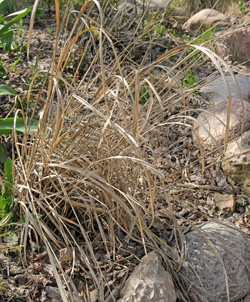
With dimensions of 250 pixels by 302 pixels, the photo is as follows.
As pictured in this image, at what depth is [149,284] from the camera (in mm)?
1331

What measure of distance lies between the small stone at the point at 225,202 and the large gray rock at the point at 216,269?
1.36 ft

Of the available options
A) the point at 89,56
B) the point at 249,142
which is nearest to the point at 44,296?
the point at 249,142

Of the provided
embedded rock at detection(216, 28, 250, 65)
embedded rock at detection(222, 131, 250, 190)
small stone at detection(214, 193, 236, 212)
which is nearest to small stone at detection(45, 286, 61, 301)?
small stone at detection(214, 193, 236, 212)

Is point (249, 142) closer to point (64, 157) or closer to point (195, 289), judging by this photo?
point (195, 289)

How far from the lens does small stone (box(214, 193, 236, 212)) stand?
2.00 meters

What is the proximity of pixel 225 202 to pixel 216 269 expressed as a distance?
24.1 inches

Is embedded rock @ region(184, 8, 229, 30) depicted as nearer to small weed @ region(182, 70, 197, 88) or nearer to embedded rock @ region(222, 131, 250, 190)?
small weed @ region(182, 70, 197, 88)

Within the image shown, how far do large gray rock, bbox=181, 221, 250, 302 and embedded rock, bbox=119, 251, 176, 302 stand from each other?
148 millimetres

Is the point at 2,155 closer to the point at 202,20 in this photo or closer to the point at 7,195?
the point at 7,195

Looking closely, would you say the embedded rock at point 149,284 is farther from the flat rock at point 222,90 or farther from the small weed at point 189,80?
the flat rock at point 222,90

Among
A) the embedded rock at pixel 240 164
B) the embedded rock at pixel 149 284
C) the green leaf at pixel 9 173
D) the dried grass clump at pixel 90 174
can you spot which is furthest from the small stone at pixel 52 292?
the embedded rock at pixel 240 164

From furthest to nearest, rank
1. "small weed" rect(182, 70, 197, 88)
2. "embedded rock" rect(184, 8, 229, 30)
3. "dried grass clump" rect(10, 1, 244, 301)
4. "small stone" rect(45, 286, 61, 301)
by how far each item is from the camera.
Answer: "embedded rock" rect(184, 8, 229, 30) < "small weed" rect(182, 70, 197, 88) < "small stone" rect(45, 286, 61, 301) < "dried grass clump" rect(10, 1, 244, 301)

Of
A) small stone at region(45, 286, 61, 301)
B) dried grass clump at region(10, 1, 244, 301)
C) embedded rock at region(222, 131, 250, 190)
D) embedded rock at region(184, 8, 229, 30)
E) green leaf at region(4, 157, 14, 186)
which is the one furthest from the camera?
embedded rock at region(184, 8, 229, 30)

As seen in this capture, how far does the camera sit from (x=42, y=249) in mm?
1520
